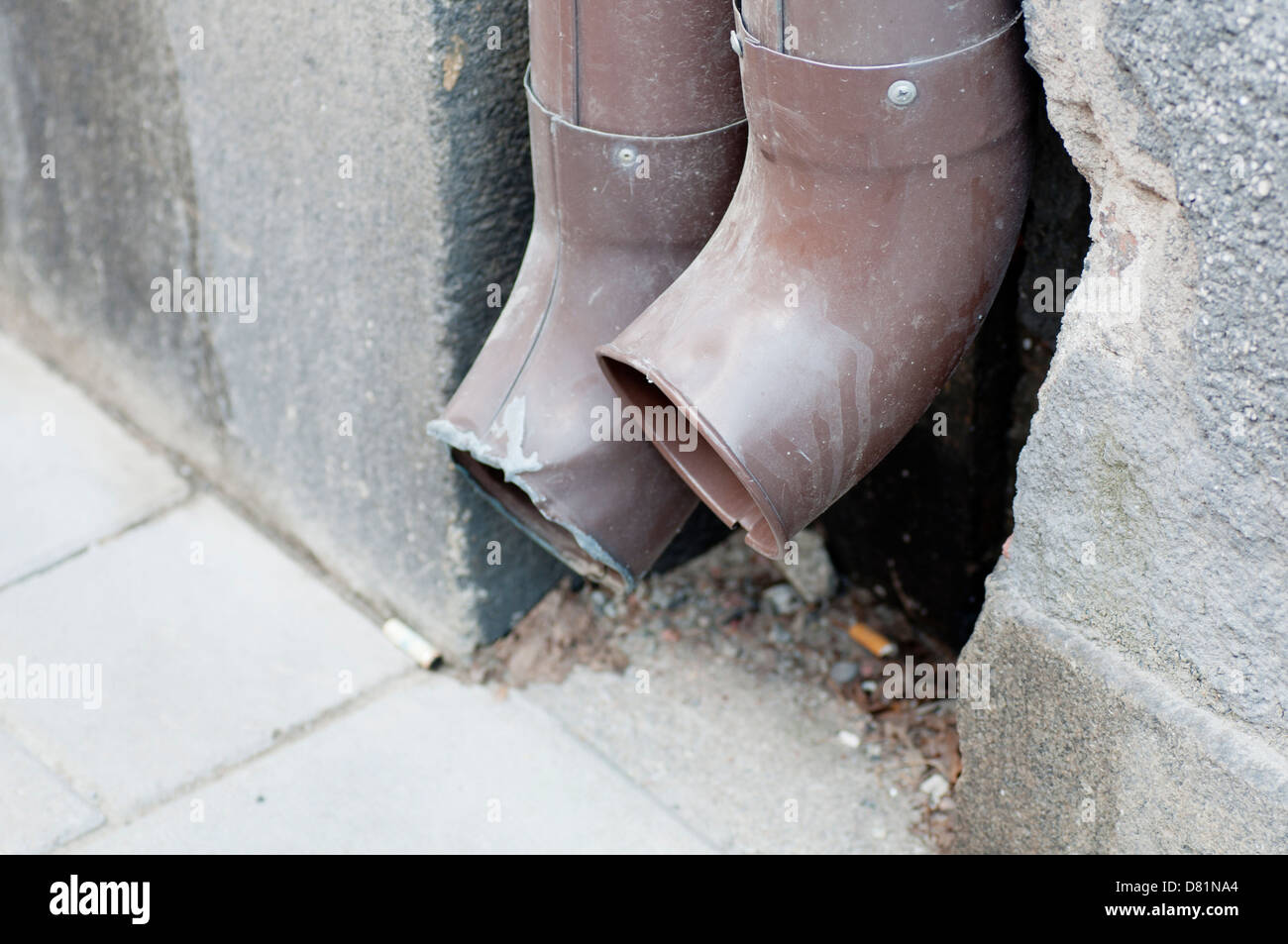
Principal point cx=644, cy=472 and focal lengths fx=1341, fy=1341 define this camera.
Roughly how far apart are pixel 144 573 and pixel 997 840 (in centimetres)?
171

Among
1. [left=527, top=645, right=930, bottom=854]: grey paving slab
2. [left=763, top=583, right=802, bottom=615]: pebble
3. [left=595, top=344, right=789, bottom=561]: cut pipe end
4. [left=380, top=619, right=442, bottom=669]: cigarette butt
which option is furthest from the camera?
[left=763, top=583, right=802, bottom=615]: pebble

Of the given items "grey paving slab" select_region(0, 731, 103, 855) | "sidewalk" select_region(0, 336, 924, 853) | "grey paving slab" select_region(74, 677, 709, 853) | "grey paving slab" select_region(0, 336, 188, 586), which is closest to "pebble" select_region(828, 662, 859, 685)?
"sidewalk" select_region(0, 336, 924, 853)

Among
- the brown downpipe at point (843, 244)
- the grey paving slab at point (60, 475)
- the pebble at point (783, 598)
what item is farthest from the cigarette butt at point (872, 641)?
the grey paving slab at point (60, 475)

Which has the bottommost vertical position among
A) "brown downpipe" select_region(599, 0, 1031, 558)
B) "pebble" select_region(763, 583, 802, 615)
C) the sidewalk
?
the sidewalk

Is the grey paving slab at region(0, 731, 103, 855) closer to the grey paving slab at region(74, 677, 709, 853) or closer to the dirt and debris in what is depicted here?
the grey paving slab at region(74, 677, 709, 853)

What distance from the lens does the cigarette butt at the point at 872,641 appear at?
8.45 ft

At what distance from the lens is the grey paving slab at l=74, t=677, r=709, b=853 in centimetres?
216

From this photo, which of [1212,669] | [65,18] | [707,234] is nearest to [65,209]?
[65,18]

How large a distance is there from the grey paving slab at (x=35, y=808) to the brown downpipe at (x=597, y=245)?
85 cm

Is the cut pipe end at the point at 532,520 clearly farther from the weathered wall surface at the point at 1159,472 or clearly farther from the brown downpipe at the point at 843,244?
the weathered wall surface at the point at 1159,472

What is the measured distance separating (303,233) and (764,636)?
115cm

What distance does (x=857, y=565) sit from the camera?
8.86 feet

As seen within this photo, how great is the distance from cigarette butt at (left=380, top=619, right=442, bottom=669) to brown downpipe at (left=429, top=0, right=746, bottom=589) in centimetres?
55

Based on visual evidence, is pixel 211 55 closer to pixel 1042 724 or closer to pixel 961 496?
pixel 961 496
